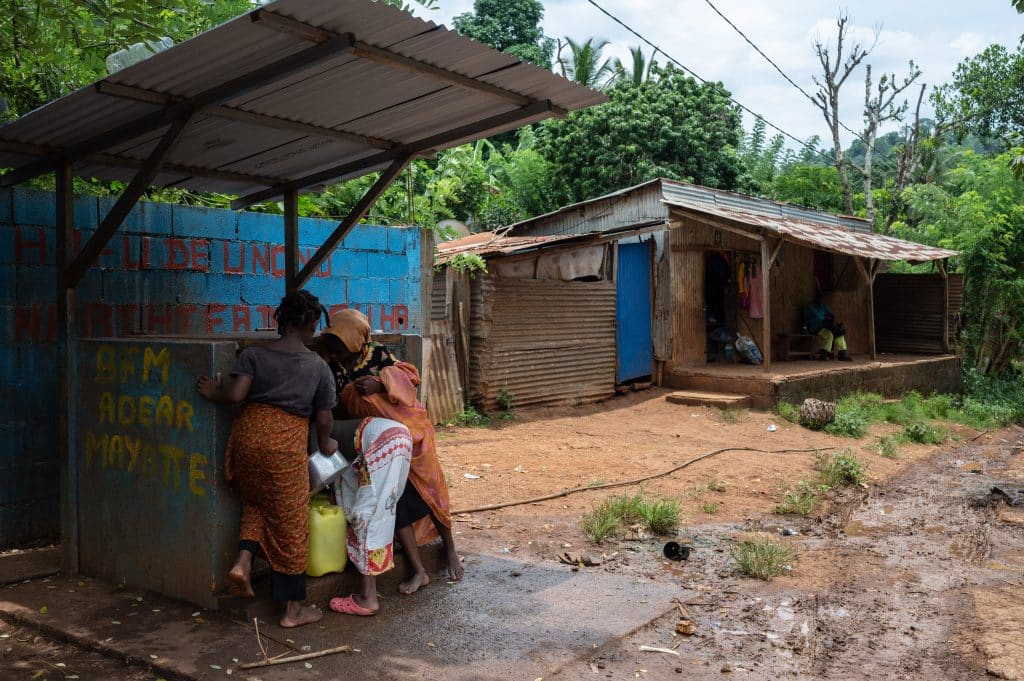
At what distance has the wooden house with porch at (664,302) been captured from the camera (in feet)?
35.2

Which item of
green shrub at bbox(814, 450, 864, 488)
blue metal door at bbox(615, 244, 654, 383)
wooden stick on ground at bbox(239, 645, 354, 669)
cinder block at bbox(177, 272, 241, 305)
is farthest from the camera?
blue metal door at bbox(615, 244, 654, 383)

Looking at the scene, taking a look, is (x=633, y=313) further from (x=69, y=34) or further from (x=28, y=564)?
(x=28, y=564)

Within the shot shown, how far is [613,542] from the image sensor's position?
18.4 feet

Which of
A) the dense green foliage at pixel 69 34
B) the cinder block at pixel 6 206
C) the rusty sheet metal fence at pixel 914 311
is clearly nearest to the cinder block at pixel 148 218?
the cinder block at pixel 6 206

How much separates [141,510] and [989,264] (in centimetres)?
1847

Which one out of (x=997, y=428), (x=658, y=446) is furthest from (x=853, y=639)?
(x=997, y=428)

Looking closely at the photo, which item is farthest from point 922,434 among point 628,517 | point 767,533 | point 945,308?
point 945,308

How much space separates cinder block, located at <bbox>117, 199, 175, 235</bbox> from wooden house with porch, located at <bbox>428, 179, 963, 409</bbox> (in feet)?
15.3

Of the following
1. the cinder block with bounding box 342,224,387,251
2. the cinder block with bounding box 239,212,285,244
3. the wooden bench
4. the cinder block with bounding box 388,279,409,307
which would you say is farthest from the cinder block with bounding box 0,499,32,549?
the wooden bench

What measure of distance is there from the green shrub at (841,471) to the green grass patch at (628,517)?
2580 mm

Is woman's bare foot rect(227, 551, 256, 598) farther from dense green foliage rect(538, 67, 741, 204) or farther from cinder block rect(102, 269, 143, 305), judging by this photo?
dense green foliage rect(538, 67, 741, 204)

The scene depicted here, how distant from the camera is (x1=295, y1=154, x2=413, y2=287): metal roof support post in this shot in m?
5.25

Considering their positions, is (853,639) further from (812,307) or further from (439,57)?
(812,307)

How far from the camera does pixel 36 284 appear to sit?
193 inches
